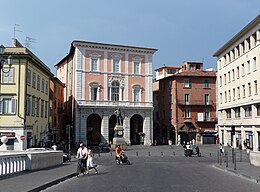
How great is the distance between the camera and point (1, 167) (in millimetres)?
16406

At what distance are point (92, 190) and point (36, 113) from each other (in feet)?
112

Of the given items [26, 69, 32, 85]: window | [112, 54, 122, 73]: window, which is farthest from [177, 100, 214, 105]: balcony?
[26, 69, 32, 85]: window

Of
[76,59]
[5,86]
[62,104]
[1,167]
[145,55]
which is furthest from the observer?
[62,104]

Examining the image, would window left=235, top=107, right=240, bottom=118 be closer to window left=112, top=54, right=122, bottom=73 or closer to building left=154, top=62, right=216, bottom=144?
building left=154, top=62, right=216, bottom=144

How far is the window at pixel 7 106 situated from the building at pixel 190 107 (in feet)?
121

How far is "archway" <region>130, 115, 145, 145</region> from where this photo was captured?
6838cm

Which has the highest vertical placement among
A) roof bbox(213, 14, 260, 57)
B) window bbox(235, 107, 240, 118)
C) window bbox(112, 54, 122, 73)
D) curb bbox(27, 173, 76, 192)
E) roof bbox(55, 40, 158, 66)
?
roof bbox(55, 40, 158, 66)

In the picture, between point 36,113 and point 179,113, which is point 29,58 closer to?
point 36,113

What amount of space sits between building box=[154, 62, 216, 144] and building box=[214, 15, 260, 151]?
7.76 meters

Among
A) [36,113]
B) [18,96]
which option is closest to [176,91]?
[36,113]

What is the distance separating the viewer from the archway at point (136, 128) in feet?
224

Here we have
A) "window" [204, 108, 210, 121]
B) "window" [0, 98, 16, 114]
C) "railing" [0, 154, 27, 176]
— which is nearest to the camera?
"railing" [0, 154, 27, 176]

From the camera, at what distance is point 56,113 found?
207ft

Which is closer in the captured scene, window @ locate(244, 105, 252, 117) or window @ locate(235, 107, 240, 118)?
window @ locate(244, 105, 252, 117)
